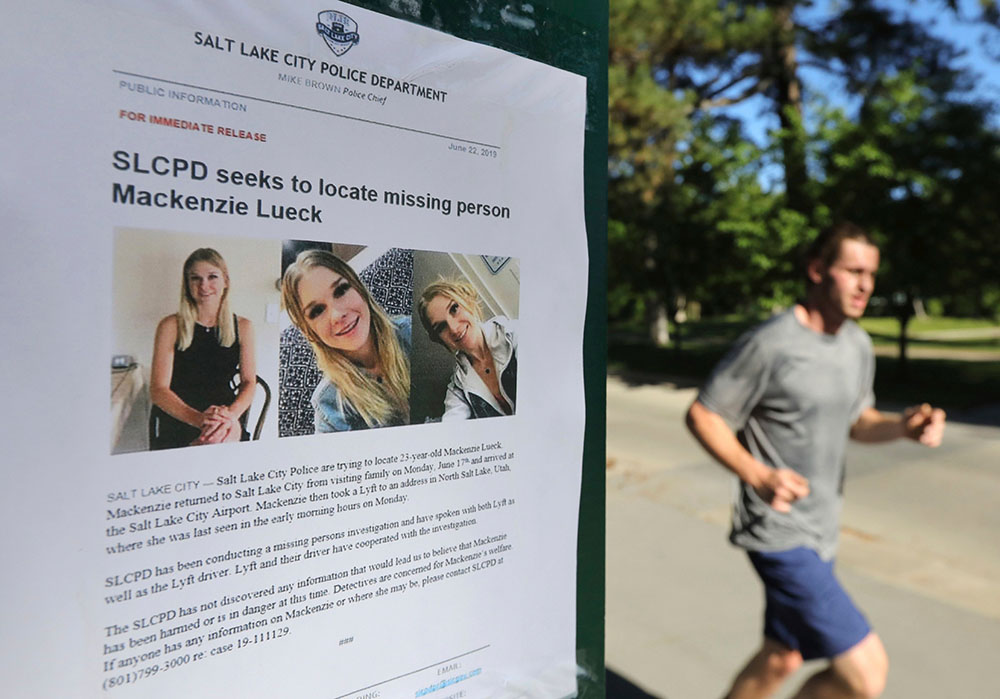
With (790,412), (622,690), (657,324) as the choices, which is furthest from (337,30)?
(657,324)

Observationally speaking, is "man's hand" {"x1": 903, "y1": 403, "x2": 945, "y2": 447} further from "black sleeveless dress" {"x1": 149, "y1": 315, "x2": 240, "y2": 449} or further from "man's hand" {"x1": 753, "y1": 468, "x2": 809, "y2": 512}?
"black sleeveless dress" {"x1": 149, "y1": 315, "x2": 240, "y2": 449}

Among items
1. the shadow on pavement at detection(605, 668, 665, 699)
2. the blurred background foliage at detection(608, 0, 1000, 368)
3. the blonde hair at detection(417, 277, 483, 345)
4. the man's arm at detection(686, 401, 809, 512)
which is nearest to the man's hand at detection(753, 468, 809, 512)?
the man's arm at detection(686, 401, 809, 512)

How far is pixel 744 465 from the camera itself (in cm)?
298

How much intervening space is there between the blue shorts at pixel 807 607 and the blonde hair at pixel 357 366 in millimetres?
2227

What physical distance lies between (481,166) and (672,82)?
20.4 m

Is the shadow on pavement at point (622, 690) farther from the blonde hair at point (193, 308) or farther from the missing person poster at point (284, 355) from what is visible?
the blonde hair at point (193, 308)

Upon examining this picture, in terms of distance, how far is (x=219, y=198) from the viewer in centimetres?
109

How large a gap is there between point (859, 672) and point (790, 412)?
93cm

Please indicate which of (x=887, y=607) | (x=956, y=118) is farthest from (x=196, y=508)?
(x=956, y=118)

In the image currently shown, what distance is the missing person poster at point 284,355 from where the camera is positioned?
976 mm

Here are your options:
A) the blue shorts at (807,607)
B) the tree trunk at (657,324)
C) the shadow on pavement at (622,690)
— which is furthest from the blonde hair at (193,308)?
the tree trunk at (657,324)

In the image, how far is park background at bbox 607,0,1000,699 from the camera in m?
4.66

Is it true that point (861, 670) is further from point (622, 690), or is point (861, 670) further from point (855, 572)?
point (855, 572)

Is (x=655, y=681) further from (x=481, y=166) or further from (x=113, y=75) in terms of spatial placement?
(x=113, y=75)
